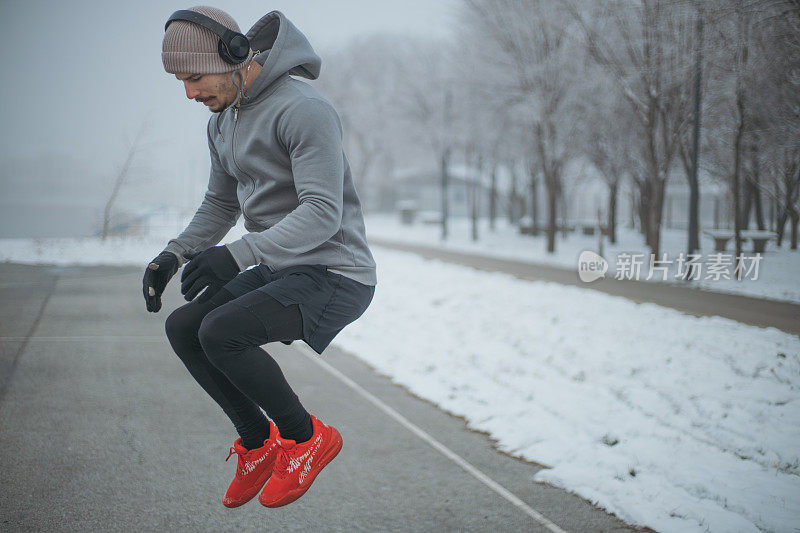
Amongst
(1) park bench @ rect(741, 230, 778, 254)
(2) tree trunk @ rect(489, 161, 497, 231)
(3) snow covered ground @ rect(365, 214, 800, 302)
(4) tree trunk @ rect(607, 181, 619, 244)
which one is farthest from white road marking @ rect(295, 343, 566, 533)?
(2) tree trunk @ rect(489, 161, 497, 231)

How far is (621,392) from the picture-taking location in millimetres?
7195

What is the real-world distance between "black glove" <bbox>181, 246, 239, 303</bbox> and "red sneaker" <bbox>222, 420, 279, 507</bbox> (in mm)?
639

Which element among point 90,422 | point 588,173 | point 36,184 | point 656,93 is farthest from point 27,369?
point 588,173

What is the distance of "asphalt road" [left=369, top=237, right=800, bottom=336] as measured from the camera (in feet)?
30.8

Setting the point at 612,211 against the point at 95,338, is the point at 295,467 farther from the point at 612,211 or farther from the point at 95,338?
the point at 612,211

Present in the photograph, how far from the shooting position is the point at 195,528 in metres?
3.93

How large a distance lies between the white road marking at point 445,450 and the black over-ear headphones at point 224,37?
365 cm

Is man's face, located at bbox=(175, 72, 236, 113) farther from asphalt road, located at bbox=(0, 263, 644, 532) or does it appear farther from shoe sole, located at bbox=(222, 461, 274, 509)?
asphalt road, located at bbox=(0, 263, 644, 532)

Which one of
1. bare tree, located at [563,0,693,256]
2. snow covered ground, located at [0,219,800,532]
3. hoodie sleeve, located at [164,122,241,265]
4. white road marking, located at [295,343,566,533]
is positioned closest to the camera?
hoodie sleeve, located at [164,122,241,265]

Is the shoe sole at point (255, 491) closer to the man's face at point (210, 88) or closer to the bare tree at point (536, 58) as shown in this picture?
the man's face at point (210, 88)

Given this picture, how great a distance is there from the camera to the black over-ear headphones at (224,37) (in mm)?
1916

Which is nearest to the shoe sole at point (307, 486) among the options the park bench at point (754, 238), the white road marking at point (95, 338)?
A: the white road marking at point (95, 338)

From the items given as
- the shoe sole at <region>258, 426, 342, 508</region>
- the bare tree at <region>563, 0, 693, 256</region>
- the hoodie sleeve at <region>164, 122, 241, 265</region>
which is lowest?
the shoe sole at <region>258, 426, 342, 508</region>

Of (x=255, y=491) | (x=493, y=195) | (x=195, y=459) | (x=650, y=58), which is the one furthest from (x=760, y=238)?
(x=493, y=195)
